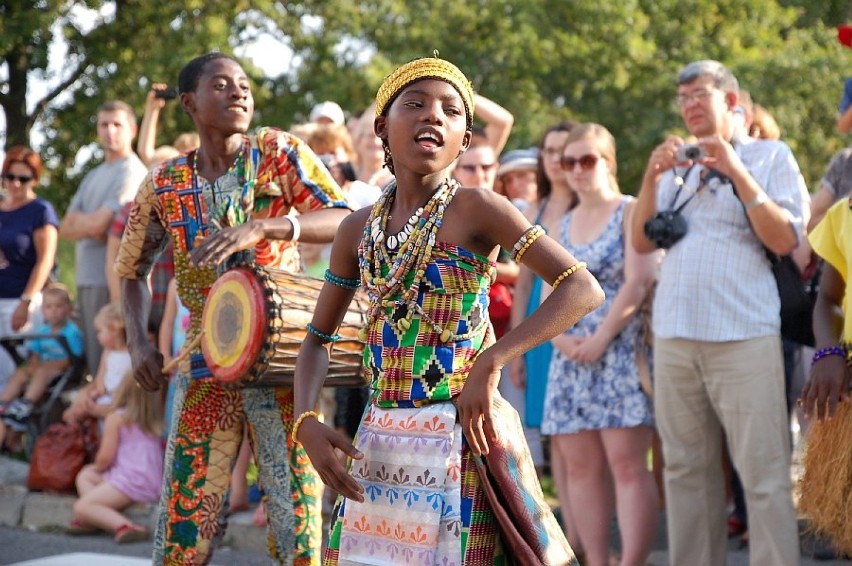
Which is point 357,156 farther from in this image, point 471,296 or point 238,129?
point 471,296

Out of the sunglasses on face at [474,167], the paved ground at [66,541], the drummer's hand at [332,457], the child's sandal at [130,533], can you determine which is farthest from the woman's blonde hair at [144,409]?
the drummer's hand at [332,457]

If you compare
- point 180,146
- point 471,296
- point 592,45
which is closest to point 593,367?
point 471,296

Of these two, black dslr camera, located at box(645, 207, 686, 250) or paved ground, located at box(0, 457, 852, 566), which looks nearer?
black dslr camera, located at box(645, 207, 686, 250)

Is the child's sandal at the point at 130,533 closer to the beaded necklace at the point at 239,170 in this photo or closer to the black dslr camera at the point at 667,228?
the beaded necklace at the point at 239,170

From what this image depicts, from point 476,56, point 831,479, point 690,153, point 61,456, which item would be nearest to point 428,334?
point 831,479

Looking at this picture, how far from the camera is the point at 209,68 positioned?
186 inches

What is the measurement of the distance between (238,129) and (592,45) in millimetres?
19770

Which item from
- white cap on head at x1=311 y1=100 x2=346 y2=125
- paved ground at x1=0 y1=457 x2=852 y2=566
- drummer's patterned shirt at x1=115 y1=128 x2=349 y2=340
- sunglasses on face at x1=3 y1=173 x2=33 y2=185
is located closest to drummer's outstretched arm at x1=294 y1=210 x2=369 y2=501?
drummer's patterned shirt at x1=115 y1=128 x2=349 y2=340

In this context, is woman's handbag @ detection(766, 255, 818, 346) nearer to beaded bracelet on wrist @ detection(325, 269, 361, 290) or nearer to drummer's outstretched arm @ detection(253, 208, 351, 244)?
drummer's outstretched arm @ detection(253, 208, 351, 244)

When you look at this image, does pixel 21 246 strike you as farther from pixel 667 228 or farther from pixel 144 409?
pixel 667 228

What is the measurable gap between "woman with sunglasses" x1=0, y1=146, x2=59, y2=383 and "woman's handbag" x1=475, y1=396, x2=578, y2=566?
23.3 ft

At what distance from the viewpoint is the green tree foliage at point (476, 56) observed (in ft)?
61.0

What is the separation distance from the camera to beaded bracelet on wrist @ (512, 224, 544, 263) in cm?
324

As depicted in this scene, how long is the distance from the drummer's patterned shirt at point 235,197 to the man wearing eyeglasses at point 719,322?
1680 mm
